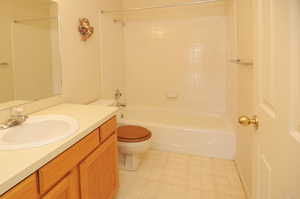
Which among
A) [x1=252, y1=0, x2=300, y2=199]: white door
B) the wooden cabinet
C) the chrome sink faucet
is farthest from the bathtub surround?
[x1=252, y1=0, x2=300, y2=199]: white door

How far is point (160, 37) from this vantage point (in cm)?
323

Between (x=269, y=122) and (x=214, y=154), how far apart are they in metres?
1.84

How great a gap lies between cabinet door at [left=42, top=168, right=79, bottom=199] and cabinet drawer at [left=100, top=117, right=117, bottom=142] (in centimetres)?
33

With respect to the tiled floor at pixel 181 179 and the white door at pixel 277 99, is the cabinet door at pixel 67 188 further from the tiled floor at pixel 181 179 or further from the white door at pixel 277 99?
the white door at pixel 277 99

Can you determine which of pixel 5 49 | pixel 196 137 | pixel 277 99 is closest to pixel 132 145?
pixel 196 137

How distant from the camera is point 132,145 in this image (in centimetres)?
210

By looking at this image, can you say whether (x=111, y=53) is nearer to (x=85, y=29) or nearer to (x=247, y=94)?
(x=85, y=29)

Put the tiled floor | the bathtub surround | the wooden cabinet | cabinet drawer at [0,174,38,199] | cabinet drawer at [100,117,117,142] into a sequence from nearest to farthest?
1. cabinet drawer at [0,174,38,199]
2. the wooden cabinet
3. cabinet drawer at [100,117,117,142]
4. the tiled floor
5. the bathtub surround

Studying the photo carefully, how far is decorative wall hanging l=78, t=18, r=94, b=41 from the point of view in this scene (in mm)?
2086

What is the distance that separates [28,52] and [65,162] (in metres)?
0.97

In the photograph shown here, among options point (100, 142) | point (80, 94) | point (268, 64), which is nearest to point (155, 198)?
point (100, 142)

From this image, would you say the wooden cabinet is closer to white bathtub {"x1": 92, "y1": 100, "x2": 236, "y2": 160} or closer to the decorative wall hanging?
white bathtub {"x1": 92, "y1": 100, "x2": 236, "y2": 160}

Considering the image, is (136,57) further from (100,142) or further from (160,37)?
(100,142)

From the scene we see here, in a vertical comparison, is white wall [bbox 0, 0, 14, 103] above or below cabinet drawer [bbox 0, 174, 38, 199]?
above
